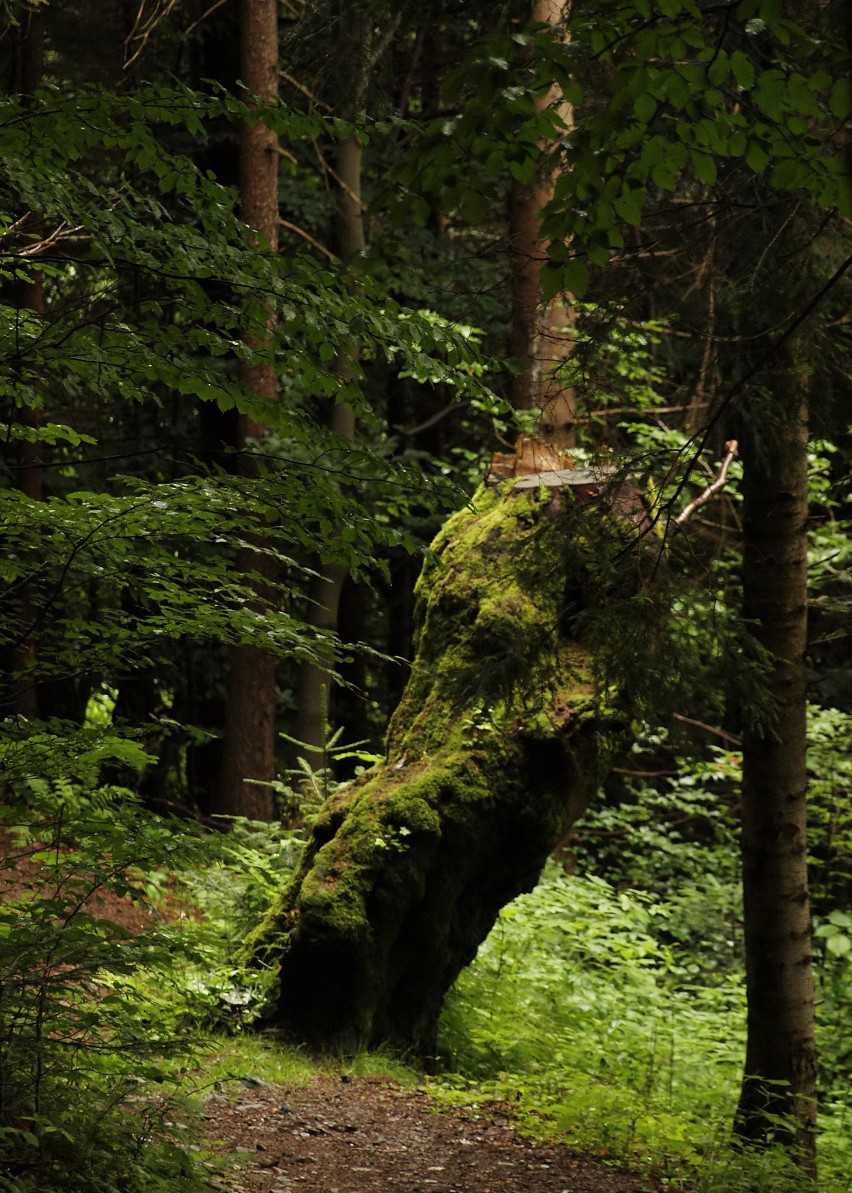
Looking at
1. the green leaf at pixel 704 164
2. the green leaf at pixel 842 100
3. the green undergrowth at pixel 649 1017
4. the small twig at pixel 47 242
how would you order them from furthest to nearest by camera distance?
the green undergrowth at pixel 649 1017 < the small twig at pixel 47 242 < the green leaf at pixel 704 164 < the green leaf at pixel 842 100

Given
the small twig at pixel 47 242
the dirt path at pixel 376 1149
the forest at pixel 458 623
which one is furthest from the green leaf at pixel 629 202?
the dirt path at pixel 376 1149

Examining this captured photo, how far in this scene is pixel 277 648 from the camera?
422cm

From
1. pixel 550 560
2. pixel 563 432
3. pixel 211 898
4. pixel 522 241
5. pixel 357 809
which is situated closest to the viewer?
pixel 550 560

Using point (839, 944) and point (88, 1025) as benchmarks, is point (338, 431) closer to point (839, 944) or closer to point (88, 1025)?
point (839, 944)

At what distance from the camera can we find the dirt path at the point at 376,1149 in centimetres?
505

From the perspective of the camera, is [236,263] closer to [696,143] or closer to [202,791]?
[696,143]

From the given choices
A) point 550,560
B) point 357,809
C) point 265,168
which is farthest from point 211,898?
point 265,168

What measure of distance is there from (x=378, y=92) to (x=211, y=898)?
6.03 meters

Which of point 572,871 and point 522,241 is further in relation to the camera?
point 572,871

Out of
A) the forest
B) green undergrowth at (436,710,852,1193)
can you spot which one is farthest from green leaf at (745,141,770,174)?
green undergrowth at (436,710,852,1193)

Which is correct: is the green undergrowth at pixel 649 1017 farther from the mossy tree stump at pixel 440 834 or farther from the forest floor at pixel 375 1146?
the mossy tree stump at pixel 440 834

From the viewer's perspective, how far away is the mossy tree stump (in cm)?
652

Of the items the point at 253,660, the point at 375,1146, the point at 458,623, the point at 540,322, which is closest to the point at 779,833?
the point at 458,623

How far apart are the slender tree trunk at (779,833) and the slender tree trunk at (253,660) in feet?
19.6
